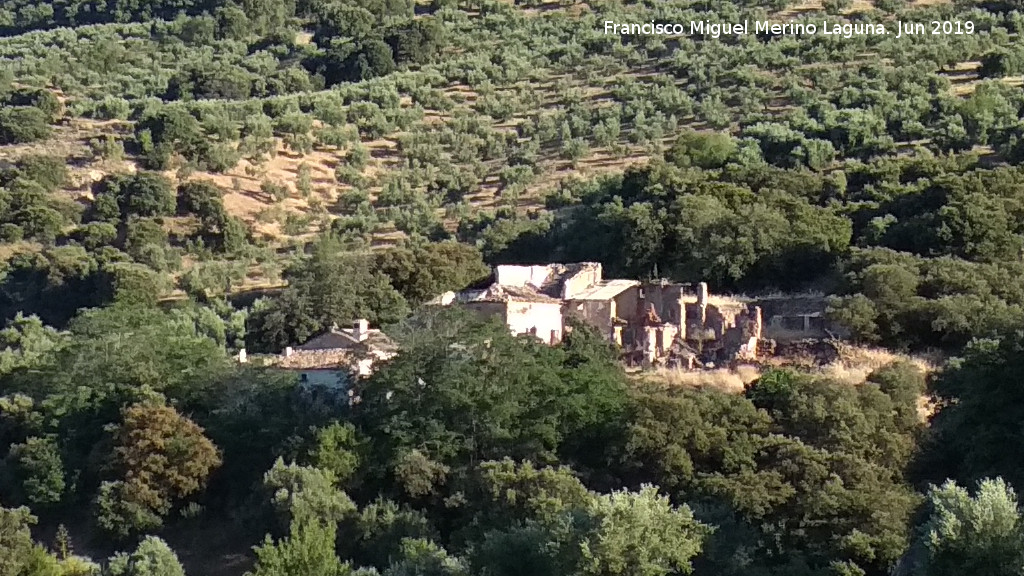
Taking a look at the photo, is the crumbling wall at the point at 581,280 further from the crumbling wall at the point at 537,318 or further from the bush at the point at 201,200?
the bush at the point at 201,200

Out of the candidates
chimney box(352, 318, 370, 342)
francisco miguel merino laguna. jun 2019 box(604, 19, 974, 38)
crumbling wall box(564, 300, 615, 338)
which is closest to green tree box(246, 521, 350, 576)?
chimney box(352, 318, 370, 342)

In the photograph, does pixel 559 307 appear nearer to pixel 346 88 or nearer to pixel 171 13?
pixel 346 88

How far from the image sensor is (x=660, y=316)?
98.9ft

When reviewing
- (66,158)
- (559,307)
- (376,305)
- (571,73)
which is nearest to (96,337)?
(376,305)

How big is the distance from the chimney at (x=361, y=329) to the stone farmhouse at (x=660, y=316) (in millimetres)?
1352

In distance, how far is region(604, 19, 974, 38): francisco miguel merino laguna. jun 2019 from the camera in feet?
180

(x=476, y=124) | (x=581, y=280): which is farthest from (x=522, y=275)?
(x=476, y=124)

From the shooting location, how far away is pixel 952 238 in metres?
32.0

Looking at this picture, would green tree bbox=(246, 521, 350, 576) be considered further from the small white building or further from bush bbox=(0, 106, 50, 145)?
bush bbox=(0, 106, 50, 145)

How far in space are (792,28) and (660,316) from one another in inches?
1157

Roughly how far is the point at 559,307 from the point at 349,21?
41.2m

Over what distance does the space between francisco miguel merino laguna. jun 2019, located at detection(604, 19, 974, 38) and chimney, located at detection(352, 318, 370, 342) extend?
28.1 m

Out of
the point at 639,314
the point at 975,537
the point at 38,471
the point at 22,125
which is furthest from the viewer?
the point at 22,125

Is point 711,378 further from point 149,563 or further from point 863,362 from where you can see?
point 149,563
